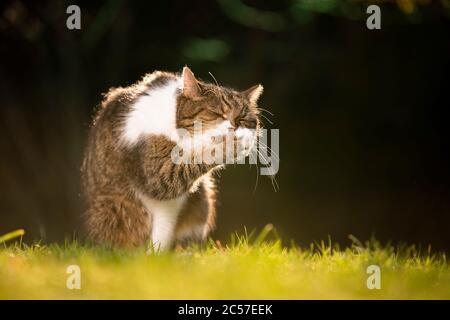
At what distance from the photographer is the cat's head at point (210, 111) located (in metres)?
3.72

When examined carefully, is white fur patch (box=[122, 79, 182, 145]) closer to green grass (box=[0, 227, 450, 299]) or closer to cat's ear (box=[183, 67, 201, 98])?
cat's ear (box=[183, 67, 201, 98])

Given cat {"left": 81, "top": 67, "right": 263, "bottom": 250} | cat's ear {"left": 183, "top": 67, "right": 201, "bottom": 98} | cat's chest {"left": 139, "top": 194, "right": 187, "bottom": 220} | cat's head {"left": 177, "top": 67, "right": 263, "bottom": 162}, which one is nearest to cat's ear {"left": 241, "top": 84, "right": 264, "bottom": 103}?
cat {"left": 81, "top": 67, "right": 263, "bottom": 250}

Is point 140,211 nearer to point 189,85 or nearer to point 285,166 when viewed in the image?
point 189,85

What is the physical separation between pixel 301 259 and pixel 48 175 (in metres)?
3.60

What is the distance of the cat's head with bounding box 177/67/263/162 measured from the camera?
146 inches

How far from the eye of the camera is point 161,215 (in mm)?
3811

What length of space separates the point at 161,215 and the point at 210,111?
670mm

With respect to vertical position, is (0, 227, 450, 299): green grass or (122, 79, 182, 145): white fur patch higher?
(122, 79, 182, 145): white fur patch

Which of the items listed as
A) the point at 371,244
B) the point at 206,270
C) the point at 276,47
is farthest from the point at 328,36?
the point at 206,270

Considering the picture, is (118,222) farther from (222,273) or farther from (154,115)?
(222,273)

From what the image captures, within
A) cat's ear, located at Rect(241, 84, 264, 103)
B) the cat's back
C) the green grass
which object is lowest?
the green grass

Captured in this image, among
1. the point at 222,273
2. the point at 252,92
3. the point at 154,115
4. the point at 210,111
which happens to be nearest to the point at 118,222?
the point at 154,115

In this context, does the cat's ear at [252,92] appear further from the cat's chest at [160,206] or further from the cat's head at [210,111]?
the cat's chest at [160,206]

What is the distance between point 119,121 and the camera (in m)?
3.96
